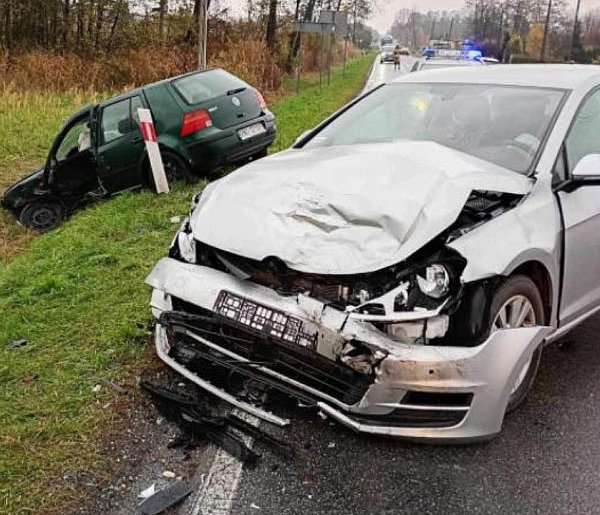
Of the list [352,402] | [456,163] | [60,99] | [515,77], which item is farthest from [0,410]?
[60,99]

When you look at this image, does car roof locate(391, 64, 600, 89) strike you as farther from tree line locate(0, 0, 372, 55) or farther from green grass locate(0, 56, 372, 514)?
tree line locate(0, 0, 372, 55)

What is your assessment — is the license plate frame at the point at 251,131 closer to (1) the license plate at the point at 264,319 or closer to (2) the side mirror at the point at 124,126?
(2) the side mirror at the point at 124,126

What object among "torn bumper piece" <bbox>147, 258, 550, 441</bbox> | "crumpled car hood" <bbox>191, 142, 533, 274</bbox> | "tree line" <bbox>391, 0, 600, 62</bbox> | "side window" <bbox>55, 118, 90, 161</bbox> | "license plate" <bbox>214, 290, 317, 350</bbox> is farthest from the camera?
"tree line" <bbox>391, 0, 600, 62</bbox>

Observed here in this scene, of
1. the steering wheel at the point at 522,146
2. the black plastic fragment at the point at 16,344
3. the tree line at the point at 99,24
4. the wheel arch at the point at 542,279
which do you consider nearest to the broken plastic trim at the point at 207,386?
the black plastic fragment at the point at 16,344

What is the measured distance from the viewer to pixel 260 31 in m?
27.1

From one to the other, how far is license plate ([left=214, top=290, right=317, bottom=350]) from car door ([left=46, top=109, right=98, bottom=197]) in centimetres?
616

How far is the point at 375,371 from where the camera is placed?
2.94 meters

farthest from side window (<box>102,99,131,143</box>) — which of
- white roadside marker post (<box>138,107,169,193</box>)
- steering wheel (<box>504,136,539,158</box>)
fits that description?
steering wheel (<box>504,136,539,158</box>)

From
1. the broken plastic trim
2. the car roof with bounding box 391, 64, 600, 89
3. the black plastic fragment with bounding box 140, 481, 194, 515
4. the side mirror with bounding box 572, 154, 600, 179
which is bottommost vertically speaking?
the black plastic fragment with bounding box 140, 481, 194, 515

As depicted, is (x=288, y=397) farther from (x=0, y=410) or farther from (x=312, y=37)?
(x=312, y=37)

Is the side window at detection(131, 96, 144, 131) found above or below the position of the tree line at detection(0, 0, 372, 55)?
below

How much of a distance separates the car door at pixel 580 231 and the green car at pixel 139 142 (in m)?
5.28

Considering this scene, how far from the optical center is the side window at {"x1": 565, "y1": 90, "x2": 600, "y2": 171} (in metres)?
3.91

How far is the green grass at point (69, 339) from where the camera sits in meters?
2.93
